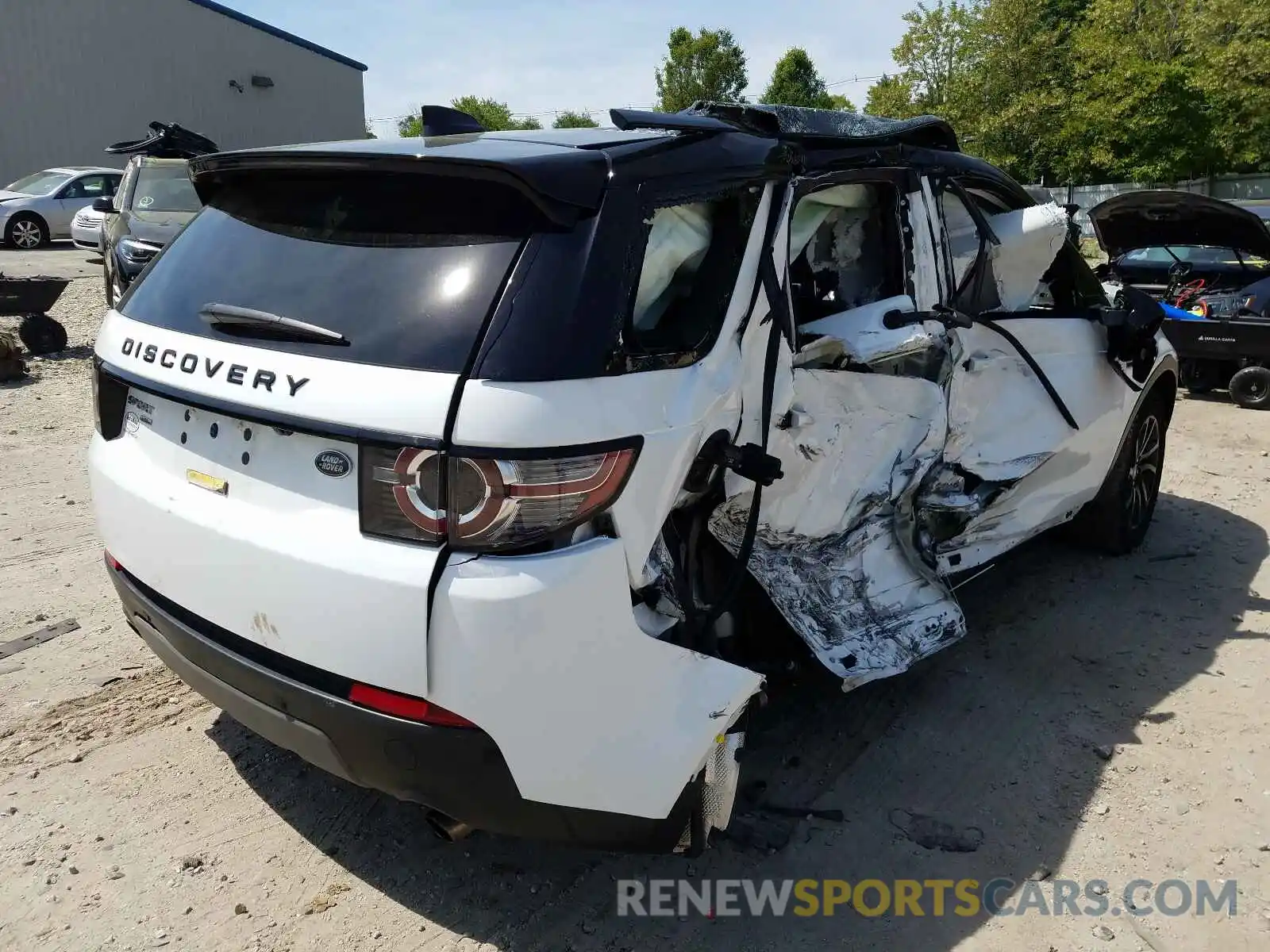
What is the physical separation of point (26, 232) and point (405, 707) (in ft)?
67.0

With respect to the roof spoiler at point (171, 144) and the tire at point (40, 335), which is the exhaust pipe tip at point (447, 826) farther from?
the tire at point (40, 335)

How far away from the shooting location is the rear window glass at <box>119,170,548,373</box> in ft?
6.81

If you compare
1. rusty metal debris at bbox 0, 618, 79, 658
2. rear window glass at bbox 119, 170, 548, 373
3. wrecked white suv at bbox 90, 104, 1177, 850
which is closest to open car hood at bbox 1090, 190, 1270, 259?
wrecked white suv at bbox 90, 104, 1177, 850

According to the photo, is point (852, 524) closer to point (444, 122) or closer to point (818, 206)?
point (818, 206)

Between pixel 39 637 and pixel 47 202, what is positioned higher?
pixel 47 202

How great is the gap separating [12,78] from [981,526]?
29.0 meters

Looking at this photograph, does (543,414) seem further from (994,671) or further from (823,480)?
(994,671)

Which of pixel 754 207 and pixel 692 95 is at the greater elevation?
pixel 692 95

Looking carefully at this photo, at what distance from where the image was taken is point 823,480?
303 cm

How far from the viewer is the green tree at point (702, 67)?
56156 mm

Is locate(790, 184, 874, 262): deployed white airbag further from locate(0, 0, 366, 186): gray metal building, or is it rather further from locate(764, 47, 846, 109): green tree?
locate(764, 47, 846, 109): green tree

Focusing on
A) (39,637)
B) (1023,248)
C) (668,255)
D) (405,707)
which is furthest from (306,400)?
(1023,248)

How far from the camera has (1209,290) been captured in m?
9.91

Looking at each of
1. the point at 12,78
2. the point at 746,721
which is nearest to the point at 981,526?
the point at 746,721
